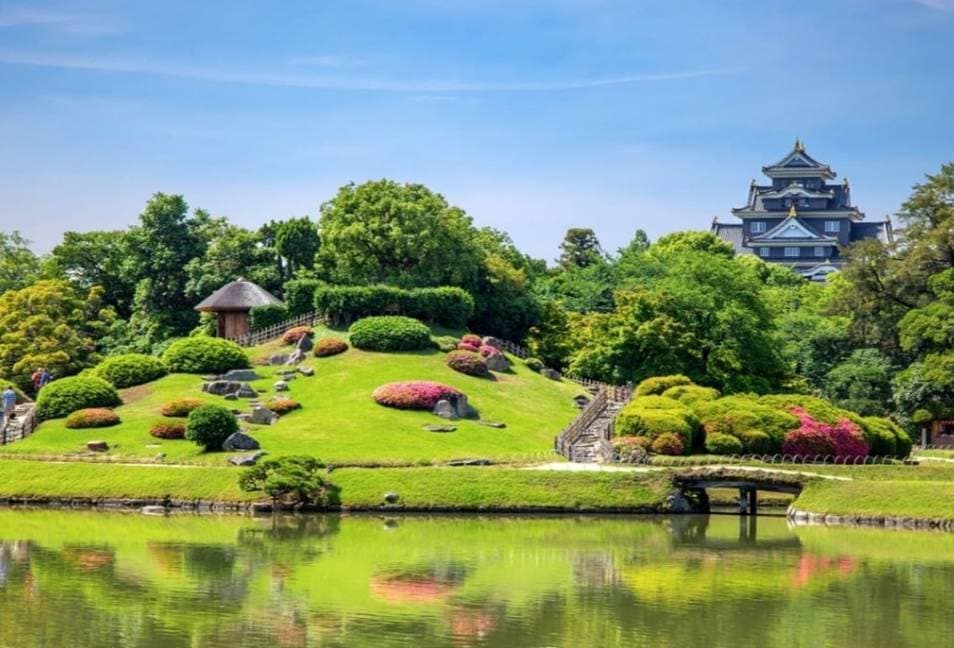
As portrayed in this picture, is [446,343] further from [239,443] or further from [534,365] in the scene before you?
[239,443]

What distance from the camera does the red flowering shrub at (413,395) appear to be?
6662 cm

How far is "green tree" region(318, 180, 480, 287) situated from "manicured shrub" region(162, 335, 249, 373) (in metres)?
12.4

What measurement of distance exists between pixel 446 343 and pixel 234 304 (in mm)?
13481

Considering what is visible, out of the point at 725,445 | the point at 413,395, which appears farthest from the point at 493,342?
the point at 725,445

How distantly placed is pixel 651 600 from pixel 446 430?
30.1 m

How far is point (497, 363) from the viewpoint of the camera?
76.1m

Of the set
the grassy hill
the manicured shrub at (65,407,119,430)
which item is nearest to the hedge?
the grassy hill

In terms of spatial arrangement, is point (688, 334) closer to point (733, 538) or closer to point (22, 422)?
point (733, 538)

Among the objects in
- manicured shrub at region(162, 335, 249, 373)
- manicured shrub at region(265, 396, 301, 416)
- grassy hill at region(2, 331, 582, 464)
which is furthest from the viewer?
manicured shrub at region(162, 335, 249, 373)

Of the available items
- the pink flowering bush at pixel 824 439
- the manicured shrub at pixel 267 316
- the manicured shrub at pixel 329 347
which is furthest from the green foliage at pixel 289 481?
the manicured shrub at pixel 267 316

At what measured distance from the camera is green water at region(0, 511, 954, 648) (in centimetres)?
2956

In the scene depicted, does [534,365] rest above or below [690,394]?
above

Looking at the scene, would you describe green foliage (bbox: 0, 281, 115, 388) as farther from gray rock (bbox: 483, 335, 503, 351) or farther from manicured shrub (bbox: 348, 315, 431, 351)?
Answer: gray rock (bbox: 483, 335, 503, 351)

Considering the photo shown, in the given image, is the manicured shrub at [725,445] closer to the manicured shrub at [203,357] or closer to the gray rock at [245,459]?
the gray rock at [245,459]
